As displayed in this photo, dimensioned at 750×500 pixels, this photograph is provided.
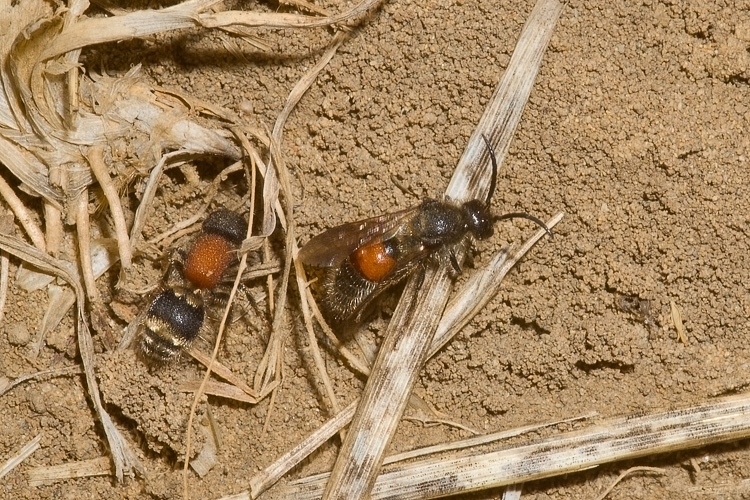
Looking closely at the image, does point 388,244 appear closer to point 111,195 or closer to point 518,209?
point 518,209

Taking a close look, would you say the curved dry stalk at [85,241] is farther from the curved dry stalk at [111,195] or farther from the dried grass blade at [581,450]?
the dried grass blade at [581,450]

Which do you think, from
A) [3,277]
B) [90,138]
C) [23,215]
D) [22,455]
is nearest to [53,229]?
[23,215]

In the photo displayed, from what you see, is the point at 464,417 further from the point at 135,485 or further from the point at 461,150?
the point at 135,485

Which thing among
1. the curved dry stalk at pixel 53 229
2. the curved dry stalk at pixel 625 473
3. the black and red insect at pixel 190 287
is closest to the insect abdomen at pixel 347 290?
the black and red insect at pixel 190 287

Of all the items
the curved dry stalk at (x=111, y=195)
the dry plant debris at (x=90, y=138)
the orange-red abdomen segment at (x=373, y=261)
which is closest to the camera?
the dry plant debris at (x=90, y=138)

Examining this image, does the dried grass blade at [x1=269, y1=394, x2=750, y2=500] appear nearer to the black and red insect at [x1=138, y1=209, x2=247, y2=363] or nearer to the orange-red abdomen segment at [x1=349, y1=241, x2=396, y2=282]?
the orange-red abdomen segment at [x1=349, y1=241, x2=396, y2=282]

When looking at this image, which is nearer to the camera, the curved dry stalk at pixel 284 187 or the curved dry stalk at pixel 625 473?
the curved dry stalk at pixel 284 187
